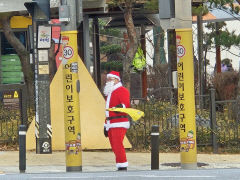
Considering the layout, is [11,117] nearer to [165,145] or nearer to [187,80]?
[165,145]

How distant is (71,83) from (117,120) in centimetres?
97

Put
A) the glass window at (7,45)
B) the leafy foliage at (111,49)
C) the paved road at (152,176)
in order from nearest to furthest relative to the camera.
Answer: the paved road at (152,176)
the glass window at (7,45)
the leafy foliage at (111,49)

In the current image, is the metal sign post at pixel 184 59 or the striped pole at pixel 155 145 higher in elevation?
the metal sign post at pixel 184 59

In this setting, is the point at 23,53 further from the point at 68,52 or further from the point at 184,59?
the point at 184,59

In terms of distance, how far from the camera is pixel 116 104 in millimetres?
13656

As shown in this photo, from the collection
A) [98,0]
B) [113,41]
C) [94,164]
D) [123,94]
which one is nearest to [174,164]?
[94,164]

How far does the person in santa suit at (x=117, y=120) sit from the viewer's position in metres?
13.6

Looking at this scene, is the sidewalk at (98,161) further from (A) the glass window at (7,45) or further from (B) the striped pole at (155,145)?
(A) the glass window at (7,45)

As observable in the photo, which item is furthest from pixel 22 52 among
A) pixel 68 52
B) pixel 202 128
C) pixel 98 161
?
pixel 68 52

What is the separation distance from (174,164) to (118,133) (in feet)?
7.68

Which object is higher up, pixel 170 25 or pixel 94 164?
pixel 170 25

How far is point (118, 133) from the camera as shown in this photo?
13.6 m

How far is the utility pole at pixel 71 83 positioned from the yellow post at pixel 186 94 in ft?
5.66

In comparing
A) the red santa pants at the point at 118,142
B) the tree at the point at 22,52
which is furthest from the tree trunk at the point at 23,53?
the red santa pants at the point at 118,142
